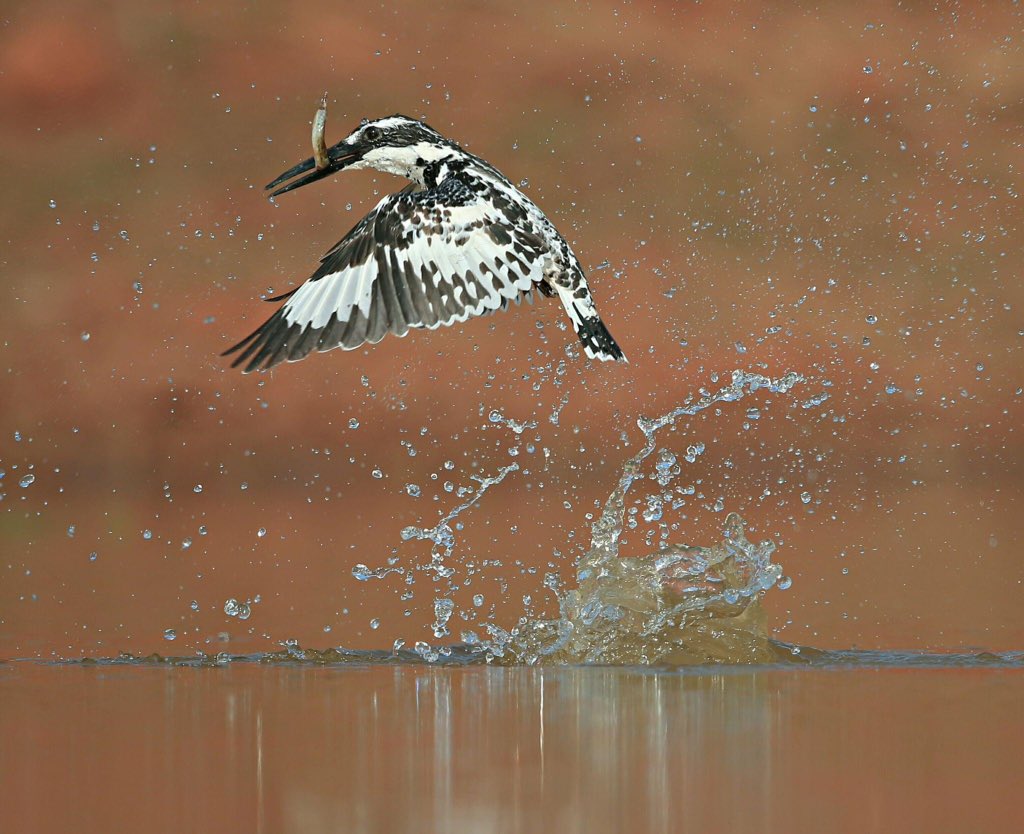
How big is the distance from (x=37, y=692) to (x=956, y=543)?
4.89 meters

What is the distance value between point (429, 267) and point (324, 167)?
29.6 inches

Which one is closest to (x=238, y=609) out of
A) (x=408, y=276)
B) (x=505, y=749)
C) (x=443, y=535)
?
(x=443, y=535)

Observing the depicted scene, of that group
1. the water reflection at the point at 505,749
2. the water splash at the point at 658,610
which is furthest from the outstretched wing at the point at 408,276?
the water reflection at the point at 505,749

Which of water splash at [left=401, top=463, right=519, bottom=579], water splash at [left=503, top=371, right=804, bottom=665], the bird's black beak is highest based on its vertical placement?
the bird's black beak

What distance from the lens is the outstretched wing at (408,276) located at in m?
5.93

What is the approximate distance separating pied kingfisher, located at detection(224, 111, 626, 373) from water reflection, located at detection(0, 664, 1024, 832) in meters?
1.25

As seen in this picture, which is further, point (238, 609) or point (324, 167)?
point (324, 167)

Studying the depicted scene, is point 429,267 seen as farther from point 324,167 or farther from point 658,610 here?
point 658,610

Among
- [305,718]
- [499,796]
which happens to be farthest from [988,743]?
[305,718]

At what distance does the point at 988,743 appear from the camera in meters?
4.02

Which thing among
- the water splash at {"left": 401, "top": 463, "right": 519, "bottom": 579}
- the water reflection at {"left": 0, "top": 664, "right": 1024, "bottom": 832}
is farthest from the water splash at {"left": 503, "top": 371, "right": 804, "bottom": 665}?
the water splash at {"left": 401, "top": 463, "right": 519, "bottom": 579}

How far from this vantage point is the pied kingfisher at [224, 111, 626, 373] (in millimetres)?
5957

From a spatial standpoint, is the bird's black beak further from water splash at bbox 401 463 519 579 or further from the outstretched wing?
water splash at bbox 401 463 519 579

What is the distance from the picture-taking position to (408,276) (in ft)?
20.2
